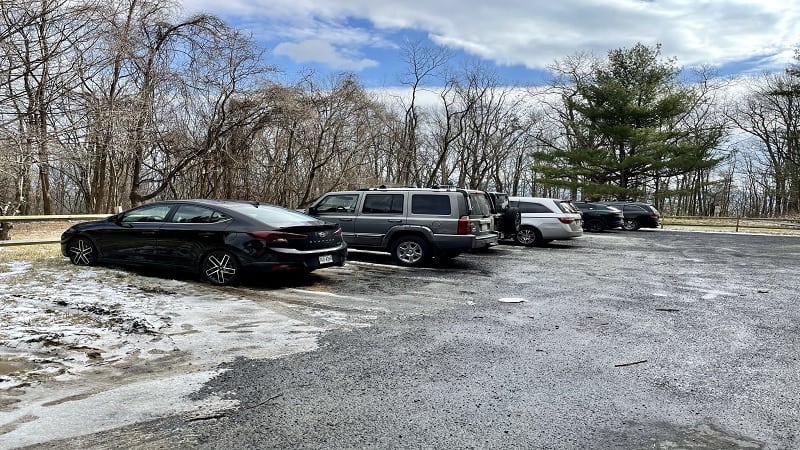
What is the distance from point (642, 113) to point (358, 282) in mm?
30412

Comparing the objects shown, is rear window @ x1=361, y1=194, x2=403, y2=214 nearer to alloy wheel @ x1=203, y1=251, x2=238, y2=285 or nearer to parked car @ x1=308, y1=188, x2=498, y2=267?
parked car @ x1=308, y1=188, x2=498, y2=267

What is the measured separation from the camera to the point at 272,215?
25.4 feet

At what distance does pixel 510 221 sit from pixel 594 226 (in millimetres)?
10814

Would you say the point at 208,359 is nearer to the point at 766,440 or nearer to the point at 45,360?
the point at 45,360

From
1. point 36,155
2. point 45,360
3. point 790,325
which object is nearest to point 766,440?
point 790,325

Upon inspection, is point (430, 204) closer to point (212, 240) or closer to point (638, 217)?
point (212, 240)

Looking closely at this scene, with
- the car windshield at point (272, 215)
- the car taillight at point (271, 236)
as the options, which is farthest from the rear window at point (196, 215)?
the car taillight at point (271, 236)

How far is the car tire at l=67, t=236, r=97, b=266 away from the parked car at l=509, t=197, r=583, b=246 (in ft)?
35.4

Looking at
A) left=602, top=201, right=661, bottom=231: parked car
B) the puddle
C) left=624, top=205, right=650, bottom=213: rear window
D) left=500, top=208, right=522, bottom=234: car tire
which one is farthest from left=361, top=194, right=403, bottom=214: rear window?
left=624, top=205, right=650, bottom=213: rear window

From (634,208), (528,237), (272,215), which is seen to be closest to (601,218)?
(634,208)

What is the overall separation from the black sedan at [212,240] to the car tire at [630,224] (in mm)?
20234

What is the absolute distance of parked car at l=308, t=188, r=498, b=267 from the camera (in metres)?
9.71

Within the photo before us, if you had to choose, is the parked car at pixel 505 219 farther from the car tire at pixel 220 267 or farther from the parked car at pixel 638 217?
the parked car at pixel 638 217

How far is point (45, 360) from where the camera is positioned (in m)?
4.10
